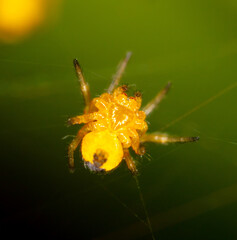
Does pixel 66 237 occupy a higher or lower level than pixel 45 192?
lower

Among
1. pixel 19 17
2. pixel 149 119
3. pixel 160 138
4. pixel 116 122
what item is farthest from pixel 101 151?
pixel 19 17

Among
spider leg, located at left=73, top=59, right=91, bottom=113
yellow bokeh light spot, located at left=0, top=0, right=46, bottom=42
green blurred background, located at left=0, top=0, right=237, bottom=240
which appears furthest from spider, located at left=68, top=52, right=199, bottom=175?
yellow bokeh light spot, located at left=0, top=0, right=46, bottom=42

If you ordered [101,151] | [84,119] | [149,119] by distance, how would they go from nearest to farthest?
[101,151], [84,119], [149,119]

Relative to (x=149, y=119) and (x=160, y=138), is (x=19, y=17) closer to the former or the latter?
(x=149, y=119)

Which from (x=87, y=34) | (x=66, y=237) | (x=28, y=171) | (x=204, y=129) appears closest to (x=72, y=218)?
(x=66, y=237)

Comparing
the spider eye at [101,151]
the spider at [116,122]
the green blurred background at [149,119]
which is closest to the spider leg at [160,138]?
the spider at [116,122]

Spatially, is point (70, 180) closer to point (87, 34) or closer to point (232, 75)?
point (87, 34)
